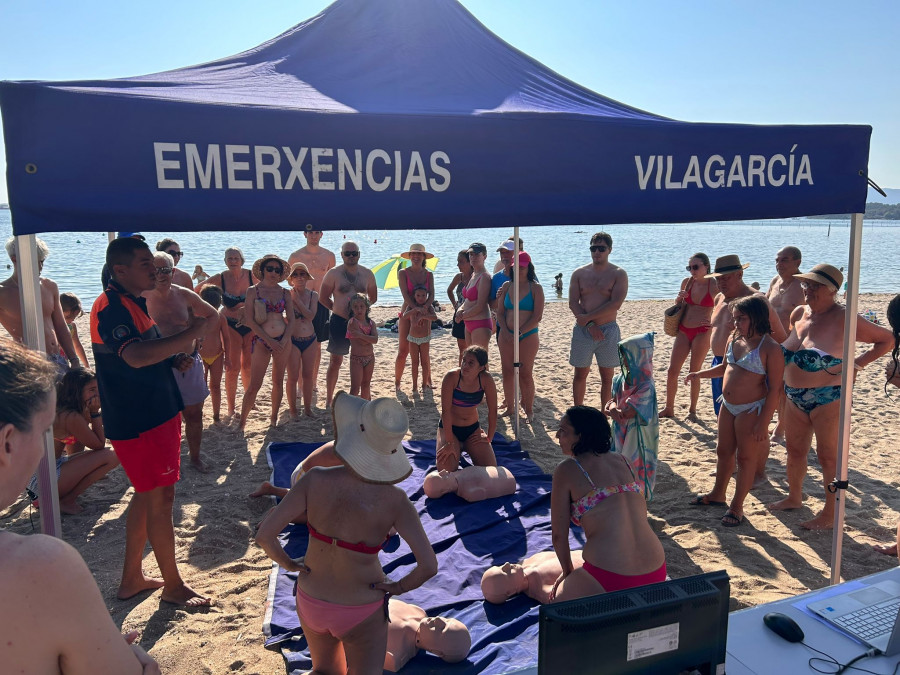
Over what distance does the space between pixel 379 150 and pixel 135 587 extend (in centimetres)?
285

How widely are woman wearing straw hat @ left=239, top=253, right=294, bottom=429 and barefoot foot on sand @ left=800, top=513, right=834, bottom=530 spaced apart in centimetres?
→ 478

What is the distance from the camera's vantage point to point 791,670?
1906mm

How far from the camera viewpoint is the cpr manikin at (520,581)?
3.51 metres

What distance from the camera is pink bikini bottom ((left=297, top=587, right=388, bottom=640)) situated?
7.77 feet

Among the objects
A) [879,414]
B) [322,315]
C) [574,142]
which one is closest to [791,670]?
[574,142]

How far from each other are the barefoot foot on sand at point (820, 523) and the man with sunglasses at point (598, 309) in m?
2.39

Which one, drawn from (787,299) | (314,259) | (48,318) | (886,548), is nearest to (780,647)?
(886,548)

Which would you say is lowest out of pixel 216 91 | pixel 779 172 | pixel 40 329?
pixel 40 329

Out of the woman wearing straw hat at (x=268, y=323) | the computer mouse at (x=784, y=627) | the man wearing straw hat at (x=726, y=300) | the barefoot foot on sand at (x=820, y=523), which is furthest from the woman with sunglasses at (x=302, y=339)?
the computer mouse at (x=784, y=627)

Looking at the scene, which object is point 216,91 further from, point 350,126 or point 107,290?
point 107,290

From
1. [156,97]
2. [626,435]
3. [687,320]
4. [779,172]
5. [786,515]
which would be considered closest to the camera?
[156,97]

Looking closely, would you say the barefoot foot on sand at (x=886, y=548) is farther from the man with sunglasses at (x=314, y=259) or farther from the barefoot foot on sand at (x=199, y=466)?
the man with sunglasses at (x=314, y=259)

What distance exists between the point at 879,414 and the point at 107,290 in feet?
25.4

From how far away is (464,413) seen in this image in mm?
5113
